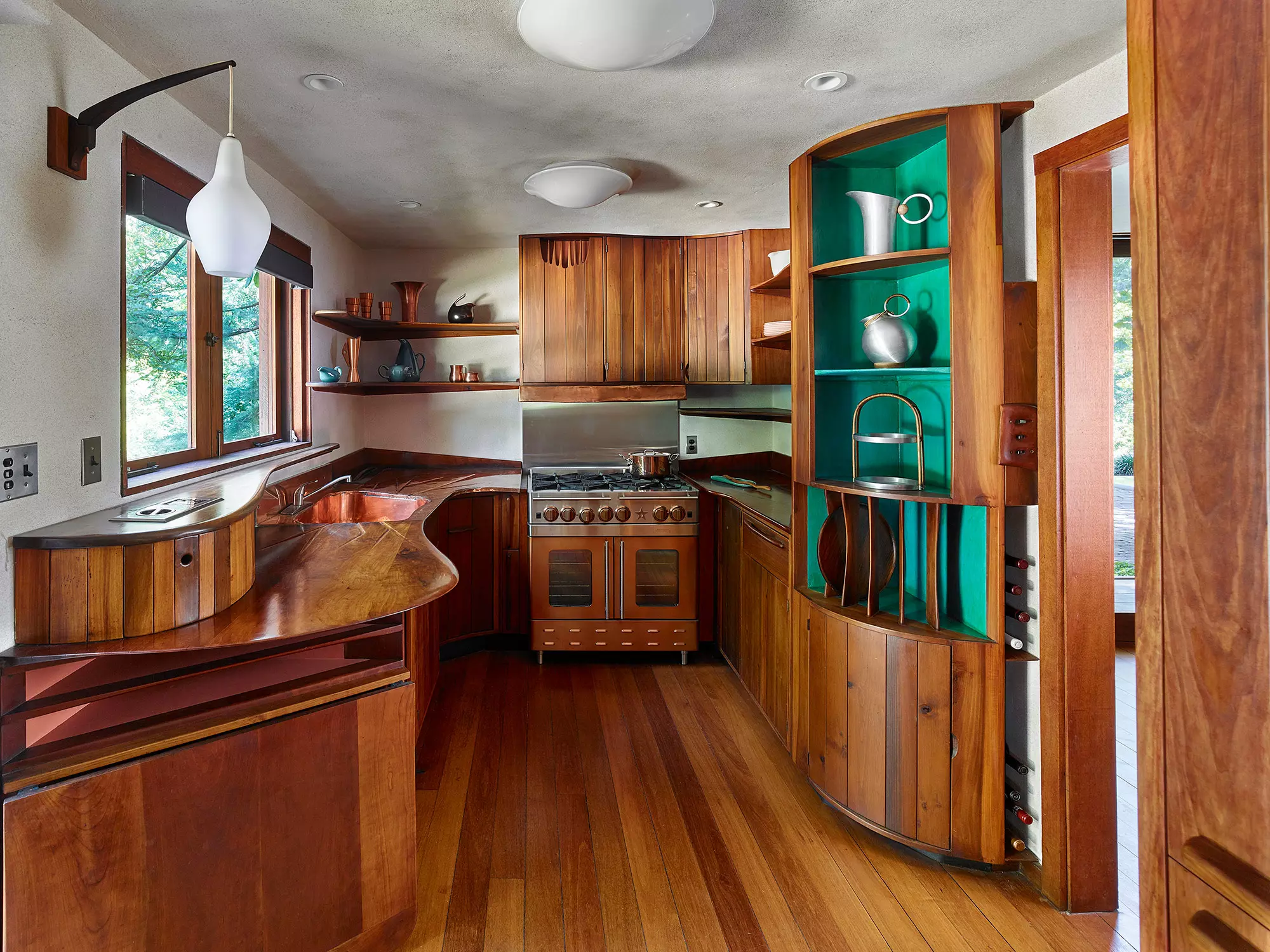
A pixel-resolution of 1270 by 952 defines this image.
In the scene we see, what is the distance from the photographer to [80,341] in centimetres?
179

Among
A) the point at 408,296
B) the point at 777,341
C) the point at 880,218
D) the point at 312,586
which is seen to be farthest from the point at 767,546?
the point at 408,296

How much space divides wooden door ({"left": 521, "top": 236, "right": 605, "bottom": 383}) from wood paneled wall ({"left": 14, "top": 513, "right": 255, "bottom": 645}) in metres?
2.59

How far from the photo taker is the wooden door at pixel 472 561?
12.2ft

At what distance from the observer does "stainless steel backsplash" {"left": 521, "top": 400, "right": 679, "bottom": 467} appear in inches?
174

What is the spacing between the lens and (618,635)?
145 inches

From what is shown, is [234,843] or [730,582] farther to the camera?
[730,582]

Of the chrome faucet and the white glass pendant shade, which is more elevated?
the white glass pendant shade

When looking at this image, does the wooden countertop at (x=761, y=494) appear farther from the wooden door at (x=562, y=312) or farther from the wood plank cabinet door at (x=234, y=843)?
the wood plank cabinet door at (x=234, y=843)

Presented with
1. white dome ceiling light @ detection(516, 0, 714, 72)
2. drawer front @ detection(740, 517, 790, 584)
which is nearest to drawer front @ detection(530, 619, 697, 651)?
drawer front @ detection(740, 517, 790, 584)

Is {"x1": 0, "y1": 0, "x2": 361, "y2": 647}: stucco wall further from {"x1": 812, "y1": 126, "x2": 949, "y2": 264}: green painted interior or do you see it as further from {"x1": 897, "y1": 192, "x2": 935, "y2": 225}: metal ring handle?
{"x1": 897, "y1": 192, "x2": 935, "y2": 225}: metal ring handle

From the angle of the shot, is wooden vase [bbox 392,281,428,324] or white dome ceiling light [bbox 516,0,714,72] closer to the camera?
white dome ceiling light [bbox 516,0,714,72]

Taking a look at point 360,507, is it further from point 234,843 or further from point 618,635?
point 234,843

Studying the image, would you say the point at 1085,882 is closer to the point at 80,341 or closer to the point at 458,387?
the point at 80,341

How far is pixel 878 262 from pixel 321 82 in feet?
5.76
